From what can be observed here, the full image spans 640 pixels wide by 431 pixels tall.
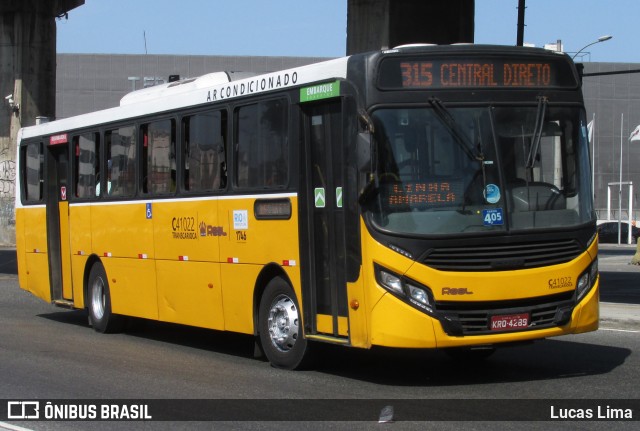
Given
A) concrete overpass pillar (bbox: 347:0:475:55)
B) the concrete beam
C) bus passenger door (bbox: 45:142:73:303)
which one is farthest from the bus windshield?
the concrete beam

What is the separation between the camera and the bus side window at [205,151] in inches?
508

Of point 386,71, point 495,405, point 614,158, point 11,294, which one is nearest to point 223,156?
point 386,71

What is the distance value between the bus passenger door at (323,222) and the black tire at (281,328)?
33 cm

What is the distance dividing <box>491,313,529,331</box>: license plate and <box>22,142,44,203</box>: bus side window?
10.2m

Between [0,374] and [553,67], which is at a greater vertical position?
[553,67]

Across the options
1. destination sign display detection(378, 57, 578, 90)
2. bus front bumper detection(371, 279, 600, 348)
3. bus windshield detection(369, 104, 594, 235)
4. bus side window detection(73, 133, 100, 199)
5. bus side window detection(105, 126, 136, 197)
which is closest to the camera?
bus front bumper detection(371, 279, 600, 348)

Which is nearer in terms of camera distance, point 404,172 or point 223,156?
point 404,172

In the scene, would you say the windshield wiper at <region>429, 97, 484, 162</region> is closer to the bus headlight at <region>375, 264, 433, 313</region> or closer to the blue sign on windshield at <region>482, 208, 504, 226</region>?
the blue sign on windshield at <region>482, 208, 504, 226</region>

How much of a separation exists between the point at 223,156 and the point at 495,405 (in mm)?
4954

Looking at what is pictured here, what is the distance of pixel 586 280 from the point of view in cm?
1074

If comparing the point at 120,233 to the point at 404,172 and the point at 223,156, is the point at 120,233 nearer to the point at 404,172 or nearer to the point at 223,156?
the point at 223,156

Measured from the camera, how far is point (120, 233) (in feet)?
51.2

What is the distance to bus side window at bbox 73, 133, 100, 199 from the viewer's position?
16484mm

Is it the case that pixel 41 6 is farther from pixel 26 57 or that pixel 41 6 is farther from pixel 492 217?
pixel 492 217
